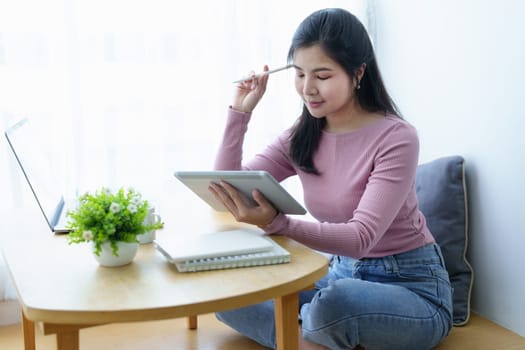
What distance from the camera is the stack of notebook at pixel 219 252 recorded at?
3.44 feet

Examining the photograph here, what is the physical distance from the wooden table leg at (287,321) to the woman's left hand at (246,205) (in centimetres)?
17

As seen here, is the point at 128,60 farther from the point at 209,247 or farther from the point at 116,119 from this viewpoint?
the point at 209,247

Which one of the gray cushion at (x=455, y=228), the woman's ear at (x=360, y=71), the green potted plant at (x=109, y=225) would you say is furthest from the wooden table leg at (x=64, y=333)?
the gray cushion at (x=455, y=228)

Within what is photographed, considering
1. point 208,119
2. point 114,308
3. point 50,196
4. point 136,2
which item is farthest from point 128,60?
point 114,308

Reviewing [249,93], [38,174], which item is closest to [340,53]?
[249,93]

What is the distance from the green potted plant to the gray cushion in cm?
112

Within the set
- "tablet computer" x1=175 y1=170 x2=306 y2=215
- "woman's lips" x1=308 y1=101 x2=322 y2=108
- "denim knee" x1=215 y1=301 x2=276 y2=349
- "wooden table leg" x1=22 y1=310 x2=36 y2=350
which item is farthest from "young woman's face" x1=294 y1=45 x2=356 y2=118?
"wooden table leg" x1=22 y1=310 x2=36 y2=350

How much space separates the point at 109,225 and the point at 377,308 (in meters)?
0.65

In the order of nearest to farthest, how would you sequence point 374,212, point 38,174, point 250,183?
point 250,183 → point 374,212 → point 38,174

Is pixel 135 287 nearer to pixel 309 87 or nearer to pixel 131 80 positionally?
pixel 309 87

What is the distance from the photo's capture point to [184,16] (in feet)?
6.68

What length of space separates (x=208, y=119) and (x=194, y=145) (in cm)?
11

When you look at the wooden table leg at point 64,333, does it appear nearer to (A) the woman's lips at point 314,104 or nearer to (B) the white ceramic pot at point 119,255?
(B) the white ceramic pot at point 119,255

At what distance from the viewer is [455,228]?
1861 mm
